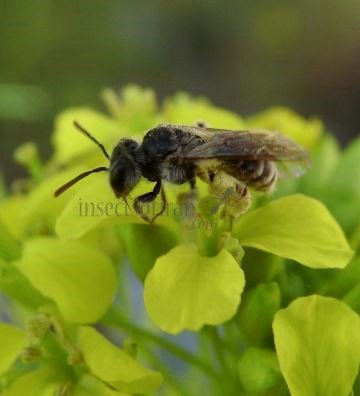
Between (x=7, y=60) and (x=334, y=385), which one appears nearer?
(x=334, y=385)

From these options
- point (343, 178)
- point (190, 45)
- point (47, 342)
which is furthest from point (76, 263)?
point (190, 45)

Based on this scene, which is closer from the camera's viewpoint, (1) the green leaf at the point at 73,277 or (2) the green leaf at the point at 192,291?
(2) the green leaf at the point at 192,291

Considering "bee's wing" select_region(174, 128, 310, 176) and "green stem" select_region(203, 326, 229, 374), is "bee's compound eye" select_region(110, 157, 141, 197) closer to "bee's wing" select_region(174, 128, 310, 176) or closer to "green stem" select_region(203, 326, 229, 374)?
"bee's wing" select_region(174, 128, 310, 176)

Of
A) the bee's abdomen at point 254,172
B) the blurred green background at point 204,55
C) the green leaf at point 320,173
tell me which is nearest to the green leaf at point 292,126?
the green leaf at point 320,173

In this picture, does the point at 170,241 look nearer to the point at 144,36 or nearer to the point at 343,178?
the point at 343,178

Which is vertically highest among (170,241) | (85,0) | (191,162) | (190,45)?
(191,162)

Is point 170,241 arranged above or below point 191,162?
below

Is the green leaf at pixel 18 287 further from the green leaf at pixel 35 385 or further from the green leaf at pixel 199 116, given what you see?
the green leaf at pixel 199 116
